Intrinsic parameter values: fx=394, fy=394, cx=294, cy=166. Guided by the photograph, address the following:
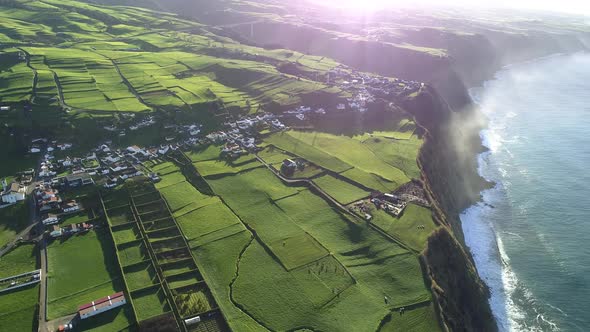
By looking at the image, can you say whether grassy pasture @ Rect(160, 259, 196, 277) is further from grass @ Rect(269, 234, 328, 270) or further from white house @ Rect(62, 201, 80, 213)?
white house @ Rect(62, 201, 80, 213)

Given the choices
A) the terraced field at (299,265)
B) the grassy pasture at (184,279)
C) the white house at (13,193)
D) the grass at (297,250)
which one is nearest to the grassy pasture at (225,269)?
the terraced field at (299,265)

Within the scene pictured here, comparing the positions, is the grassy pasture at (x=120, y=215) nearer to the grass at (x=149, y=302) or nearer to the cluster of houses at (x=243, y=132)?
the grass at (x=149, y=302)

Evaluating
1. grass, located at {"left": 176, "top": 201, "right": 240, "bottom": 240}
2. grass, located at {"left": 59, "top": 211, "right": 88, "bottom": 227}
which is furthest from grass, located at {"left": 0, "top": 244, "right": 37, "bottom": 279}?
grass, located at {"left": 176, "top": 201, "right": 240, "bottom": 240}

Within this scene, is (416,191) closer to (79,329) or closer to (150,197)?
(150,197)

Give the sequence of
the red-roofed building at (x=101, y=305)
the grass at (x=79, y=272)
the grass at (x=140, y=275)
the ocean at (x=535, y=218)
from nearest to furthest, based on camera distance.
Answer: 1. the red-roofed building at (x=101, y=305)
2. the grass at (x=79, y=272)
3. the grass at (x=140, y=275)
4. the ocean at (x=535, y=218)

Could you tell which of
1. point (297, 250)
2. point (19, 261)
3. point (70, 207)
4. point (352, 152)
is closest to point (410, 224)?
point (297, 250)

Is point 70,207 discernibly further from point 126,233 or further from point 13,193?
point 126,233
